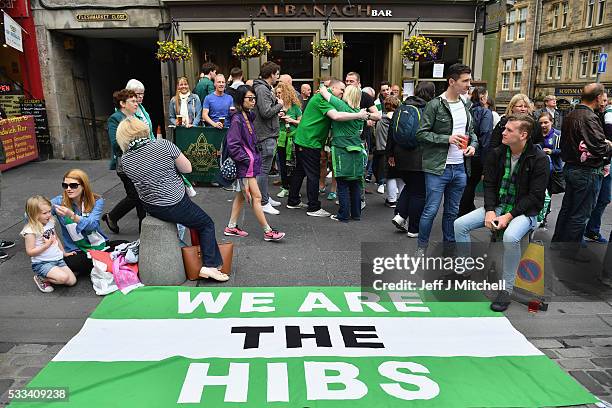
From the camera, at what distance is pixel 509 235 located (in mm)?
4285

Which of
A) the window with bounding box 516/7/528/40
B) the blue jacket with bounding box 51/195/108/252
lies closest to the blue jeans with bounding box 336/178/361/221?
the blue jacket with bounding box 51/195/108/252

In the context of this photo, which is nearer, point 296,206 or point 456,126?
point 456,126

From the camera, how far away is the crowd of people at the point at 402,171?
4.50 meters

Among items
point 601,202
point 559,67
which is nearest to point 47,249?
point 601,202

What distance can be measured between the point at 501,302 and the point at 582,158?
205cm

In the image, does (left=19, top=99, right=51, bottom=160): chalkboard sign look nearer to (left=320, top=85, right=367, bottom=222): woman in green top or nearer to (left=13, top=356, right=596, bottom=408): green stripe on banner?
(left=320, top=85, right=367, bottom=222): woman in green top

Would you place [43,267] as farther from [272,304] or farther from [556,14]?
[556,14]

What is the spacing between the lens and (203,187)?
30.3 ft

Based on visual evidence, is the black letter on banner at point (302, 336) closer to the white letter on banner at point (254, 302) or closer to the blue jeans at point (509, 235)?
the white letter on banner at point (254, 302)

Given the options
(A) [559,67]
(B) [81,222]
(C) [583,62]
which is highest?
(C) [583,62]

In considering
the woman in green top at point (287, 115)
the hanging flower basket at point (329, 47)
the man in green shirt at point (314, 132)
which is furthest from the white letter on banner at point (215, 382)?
the hanging flower basket at point (329, 47)

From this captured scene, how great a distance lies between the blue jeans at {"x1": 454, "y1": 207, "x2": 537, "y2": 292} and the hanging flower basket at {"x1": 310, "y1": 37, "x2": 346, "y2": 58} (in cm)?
810

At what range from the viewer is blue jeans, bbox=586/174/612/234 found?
6.16 meters

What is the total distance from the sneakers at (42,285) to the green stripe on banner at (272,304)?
66cm
